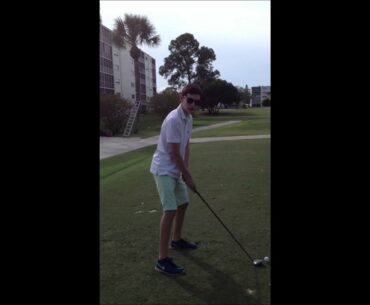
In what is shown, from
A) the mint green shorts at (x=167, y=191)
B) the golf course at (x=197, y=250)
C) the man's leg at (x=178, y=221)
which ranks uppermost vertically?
the mint green shorts at (x=167, y=191)

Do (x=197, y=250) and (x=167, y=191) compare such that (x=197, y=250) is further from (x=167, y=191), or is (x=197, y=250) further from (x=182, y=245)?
(x=167, y=191)

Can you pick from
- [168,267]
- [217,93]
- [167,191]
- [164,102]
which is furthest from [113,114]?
[217,93]

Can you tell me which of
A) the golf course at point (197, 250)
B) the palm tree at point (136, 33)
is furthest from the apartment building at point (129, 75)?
the golf course at point (197, 250)

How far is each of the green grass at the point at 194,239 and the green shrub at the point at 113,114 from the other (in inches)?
663

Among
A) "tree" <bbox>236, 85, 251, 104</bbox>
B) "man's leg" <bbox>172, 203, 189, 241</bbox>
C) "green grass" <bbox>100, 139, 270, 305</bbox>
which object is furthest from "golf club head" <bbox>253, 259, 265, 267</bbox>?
"tree" <bbox>236, 85, 251, 104</bbox>

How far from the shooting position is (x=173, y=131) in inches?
153

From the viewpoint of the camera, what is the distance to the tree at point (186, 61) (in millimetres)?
45841

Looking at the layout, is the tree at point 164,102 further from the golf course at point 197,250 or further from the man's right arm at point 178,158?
the man's right arm at point 178,158

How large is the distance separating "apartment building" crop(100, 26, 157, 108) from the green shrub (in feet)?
3.72

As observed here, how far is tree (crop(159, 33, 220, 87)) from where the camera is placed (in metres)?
45.8
